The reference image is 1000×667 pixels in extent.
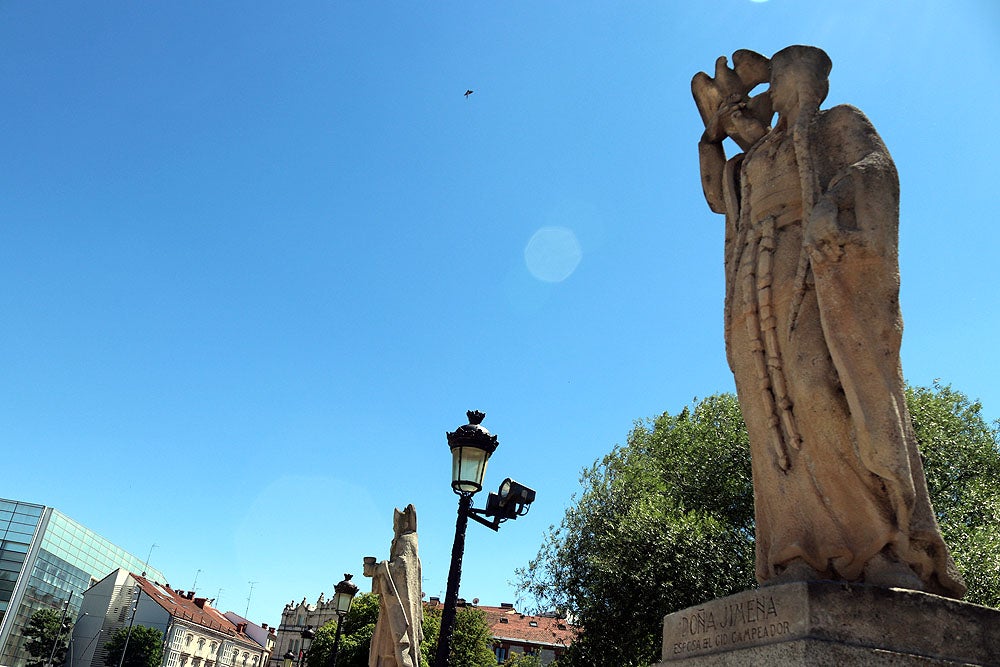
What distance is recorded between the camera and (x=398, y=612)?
1061 centimetres

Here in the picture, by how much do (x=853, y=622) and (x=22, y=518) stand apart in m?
69.5

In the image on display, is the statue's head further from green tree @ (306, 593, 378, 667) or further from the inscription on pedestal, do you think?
green tree @ (306, 593, 378, 667)

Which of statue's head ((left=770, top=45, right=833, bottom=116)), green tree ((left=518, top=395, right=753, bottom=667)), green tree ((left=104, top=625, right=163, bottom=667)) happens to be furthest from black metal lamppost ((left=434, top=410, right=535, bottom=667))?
green tree ((left=104, top=625, right=163, bottom=667))

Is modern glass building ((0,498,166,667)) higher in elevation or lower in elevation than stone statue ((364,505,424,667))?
higher

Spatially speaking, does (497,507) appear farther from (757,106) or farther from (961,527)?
(961,527)

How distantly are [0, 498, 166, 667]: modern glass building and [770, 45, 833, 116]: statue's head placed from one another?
220ft

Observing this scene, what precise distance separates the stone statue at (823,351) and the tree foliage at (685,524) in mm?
12221

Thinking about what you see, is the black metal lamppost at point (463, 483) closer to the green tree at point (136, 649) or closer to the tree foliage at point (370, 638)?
the tree foliage at point (370, 638)

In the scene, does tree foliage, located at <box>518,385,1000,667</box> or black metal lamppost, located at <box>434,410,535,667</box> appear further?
tree foliage, located at <box>518,385,1000,667</box>

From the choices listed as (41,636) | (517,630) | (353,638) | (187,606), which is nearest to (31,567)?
(41,636)

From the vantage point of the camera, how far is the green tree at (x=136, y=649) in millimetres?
59688

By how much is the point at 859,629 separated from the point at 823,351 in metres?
1.36

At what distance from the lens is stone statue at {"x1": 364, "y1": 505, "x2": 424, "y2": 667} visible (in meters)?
10.5

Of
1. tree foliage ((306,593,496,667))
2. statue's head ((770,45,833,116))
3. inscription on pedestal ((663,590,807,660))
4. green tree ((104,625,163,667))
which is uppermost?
statue's head ((770,45,833,116))
